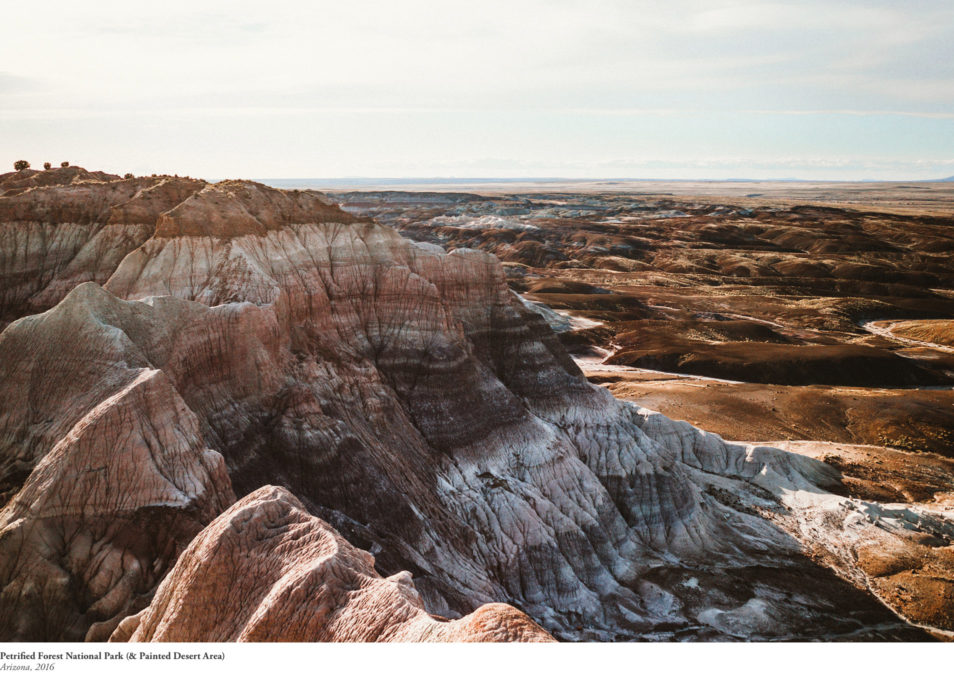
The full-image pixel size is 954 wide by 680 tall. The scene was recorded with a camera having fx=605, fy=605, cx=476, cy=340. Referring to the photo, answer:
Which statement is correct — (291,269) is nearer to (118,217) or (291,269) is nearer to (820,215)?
(118,217)

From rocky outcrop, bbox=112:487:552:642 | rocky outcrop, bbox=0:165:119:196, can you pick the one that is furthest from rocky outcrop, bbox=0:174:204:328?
rocky outcrop, bbox=112:487:552:642

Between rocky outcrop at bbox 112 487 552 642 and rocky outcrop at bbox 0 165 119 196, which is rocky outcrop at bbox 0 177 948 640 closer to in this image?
rocky outcrop at bbox 112 487 552 642

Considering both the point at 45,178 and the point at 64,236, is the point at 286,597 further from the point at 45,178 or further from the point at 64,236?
the point at 45,178

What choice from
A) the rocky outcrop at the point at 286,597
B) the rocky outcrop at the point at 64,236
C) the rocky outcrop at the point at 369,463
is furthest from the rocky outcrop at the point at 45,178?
the rocky outcrop at the point at 286,597

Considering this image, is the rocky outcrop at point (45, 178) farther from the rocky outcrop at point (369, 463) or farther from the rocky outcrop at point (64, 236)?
the rocky outcrop at point (369, 463)

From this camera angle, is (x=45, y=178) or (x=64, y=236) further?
(x=45, y=178)

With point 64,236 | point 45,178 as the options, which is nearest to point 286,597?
point 64,236

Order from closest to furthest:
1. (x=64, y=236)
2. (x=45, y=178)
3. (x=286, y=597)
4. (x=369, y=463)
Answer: (x=286, y=597) < (x=369, y=463) < (x=64, y=236) < (x=45, y=178)
